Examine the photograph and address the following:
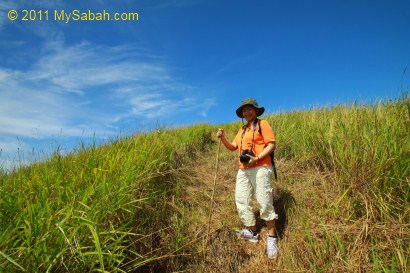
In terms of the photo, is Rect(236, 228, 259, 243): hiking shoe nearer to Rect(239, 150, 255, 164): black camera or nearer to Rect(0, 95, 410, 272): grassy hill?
A: Rect(0, 95, 410, 272): grassy hill

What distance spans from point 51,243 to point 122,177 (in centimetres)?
108

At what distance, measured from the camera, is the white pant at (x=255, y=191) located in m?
3.28

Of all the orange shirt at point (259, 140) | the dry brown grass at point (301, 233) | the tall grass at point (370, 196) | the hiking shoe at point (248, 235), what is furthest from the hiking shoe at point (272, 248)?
the orange shirt at point (259, 140)

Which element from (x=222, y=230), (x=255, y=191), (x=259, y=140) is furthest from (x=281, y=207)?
(x=259, y=140)

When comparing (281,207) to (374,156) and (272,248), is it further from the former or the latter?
(374,156)

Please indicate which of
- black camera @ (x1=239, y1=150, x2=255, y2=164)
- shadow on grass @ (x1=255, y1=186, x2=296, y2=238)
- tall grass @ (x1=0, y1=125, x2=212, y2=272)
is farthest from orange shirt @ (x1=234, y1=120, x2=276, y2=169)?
tall grass @ (x1=0, y1=125, x2=212, y2=272)

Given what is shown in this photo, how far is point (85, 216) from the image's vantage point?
2.10 metres

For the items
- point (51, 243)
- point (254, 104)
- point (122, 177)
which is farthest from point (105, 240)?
point (254, 104)

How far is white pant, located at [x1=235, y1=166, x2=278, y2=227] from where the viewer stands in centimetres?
328

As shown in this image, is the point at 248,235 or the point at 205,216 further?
the point at 205,216

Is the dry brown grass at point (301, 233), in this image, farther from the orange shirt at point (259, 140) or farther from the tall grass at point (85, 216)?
the orange shirt at point (259, 140)

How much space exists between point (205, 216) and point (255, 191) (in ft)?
2.83

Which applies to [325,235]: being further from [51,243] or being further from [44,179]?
[44,179]

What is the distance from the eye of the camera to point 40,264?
168 cm
